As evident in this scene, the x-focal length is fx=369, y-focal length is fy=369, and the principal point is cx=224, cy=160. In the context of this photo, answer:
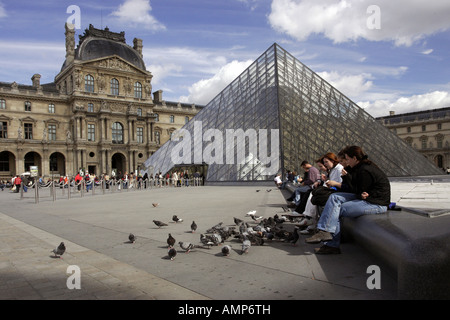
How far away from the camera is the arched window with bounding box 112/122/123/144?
50000 mm

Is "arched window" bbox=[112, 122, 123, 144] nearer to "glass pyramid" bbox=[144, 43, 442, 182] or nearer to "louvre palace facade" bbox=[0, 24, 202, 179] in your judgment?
"louvre palace facade" bbox=[0, 24, 202, 179]

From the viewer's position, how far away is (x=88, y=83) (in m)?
47.9

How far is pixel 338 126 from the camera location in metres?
22.3

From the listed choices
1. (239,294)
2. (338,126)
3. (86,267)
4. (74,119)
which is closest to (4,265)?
(86,267)

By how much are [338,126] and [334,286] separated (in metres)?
20.5

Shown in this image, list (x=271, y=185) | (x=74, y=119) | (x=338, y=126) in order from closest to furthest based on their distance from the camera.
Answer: (x=271, y=185), (x=338, y=126), (x=74, y=119)

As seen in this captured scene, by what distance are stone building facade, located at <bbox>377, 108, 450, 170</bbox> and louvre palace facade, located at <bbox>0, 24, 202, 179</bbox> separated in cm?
4587

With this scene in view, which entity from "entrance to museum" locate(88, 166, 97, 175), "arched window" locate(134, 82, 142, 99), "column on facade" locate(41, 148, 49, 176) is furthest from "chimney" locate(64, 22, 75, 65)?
"entrance to museum" locate(88, 166, 97, 175)

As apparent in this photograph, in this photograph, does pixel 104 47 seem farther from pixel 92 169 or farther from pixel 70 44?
pixel 92 169

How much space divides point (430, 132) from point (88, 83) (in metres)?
57.0

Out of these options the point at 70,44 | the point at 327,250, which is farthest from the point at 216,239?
the point at 70,44

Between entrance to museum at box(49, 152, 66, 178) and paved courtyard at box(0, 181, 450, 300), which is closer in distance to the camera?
paved courtyard at box(0, 181, 450, 300)

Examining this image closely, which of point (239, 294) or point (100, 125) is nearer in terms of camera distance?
point (239, 294)
